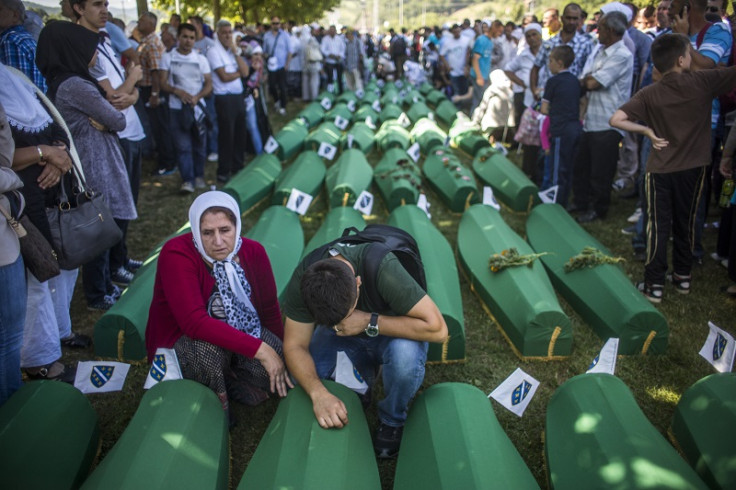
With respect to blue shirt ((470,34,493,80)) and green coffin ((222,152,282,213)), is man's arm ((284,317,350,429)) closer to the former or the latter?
green coffin ((222,152,282,213))

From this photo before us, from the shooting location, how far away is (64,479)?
7.23ft

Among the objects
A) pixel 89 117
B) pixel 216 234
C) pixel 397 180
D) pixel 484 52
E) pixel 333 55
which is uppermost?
pixel 484 52

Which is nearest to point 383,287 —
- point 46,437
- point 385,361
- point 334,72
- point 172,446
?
point 385,361

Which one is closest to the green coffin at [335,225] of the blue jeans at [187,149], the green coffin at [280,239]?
the green coffin at [280,239]

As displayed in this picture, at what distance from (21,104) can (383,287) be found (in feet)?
6.82

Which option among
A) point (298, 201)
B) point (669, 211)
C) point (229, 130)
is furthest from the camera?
point (229, 130)

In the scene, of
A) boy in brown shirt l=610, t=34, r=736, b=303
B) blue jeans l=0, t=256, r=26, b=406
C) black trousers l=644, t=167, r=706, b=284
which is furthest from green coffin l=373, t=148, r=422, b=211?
blue jeans l=0, t=256, r=26, b=406

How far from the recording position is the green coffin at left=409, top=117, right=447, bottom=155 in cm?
796

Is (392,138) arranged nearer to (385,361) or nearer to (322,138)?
(322,138)

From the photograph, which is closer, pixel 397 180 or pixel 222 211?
pixel 222 211

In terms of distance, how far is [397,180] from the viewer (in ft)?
19.0

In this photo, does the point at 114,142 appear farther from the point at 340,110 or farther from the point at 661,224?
the point at 340,110

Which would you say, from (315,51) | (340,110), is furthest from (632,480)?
(315,51)

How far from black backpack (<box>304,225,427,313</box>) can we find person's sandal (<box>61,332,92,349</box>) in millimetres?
1932
